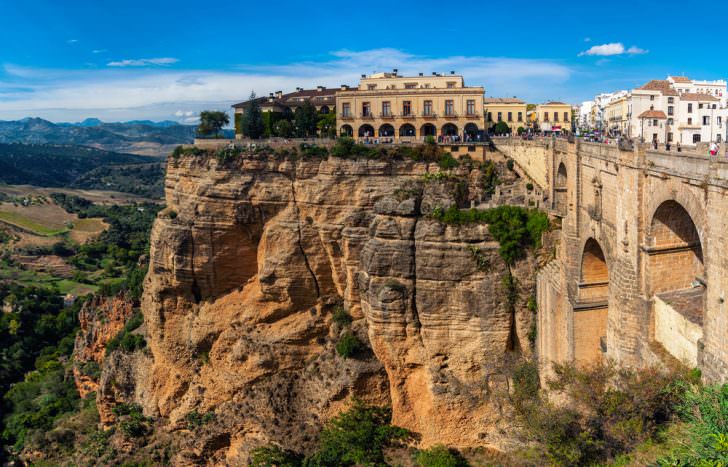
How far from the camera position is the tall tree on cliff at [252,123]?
44719 mm

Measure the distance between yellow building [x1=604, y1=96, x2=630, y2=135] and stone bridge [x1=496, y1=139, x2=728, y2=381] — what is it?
10.8m

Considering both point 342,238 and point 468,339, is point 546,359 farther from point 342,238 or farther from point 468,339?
point 342,238

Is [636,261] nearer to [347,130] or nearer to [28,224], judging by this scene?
[347,130]

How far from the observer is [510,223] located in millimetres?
31672

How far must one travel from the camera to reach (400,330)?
33.2 m

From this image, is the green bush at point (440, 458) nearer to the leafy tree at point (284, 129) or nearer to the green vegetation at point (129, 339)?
the green vegetation at point (129, 339)

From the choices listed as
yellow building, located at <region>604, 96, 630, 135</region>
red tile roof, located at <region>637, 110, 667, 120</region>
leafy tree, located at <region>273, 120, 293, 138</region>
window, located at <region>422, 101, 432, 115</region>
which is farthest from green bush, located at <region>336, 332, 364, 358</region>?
yellow building, located at <region>604, 96, 630, 135</region>

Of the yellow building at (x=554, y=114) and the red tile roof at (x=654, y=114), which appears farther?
Answer: the yellow building at (x=554, y=114)

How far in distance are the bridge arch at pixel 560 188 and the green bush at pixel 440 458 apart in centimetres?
1228

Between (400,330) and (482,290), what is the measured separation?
15.1ft

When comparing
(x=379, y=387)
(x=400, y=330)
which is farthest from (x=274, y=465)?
(x=400, y=330)

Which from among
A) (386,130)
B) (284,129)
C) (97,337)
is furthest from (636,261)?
(97,337)

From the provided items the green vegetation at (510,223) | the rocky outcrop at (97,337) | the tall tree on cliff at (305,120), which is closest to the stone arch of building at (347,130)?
the tall tree on cliff at (305,120)

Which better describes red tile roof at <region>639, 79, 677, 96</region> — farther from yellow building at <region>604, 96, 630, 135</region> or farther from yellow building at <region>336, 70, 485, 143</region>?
yellow building at <region>336, 70, 485, 143</region>
